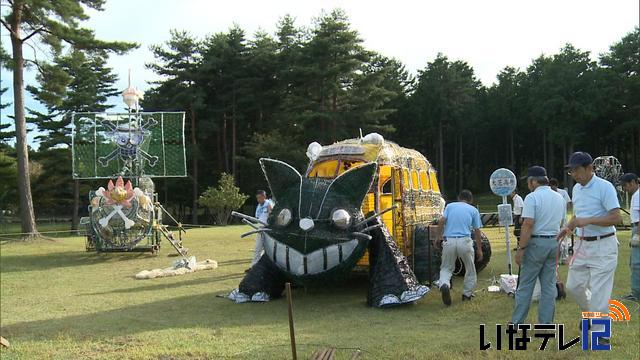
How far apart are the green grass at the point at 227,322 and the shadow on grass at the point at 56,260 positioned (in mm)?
2391

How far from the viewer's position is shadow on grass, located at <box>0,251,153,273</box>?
586 inches

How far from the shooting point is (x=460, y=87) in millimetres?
50156

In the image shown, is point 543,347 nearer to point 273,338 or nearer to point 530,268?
point 530,268

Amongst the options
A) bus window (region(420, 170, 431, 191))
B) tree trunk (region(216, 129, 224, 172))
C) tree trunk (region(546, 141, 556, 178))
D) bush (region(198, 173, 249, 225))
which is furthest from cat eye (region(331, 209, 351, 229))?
tree trunk (region(546, 141, 556, 178))

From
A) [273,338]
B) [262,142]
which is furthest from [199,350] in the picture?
[262,142]

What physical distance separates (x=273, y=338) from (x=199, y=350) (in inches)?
35.6

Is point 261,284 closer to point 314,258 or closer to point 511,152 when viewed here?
point 314,258

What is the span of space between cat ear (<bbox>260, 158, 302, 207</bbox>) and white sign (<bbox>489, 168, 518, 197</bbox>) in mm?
3942

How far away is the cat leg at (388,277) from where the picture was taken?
816 cm

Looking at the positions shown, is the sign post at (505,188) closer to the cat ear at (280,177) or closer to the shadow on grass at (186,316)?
the shadow on grass at (186,316)

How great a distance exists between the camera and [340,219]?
8.05m

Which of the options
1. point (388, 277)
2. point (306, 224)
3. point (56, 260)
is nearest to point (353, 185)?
point (306, 224)

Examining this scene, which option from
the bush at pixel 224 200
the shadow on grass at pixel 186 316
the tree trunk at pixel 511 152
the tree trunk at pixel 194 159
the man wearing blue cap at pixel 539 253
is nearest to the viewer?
the man wearing blue cap at pixel 539 253

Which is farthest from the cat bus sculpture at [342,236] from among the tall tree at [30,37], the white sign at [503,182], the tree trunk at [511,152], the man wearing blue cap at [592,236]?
the tree trunk at [511,152]
